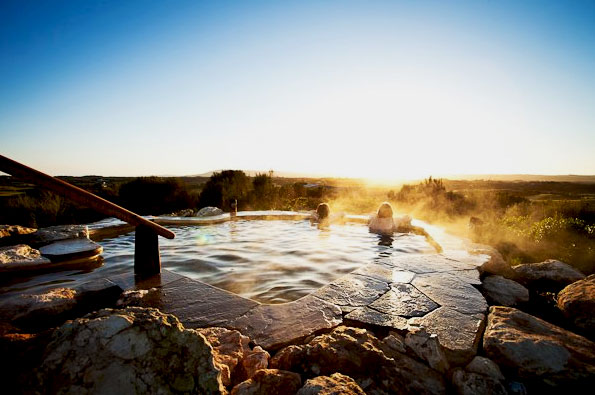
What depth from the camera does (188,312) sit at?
271 cm

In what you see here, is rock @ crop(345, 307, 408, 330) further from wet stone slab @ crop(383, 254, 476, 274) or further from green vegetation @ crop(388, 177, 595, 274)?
green vegetation @ crop(388, 177, 595, 274)

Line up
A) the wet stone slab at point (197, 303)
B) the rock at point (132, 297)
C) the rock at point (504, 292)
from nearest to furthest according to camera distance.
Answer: the wet stone slab at point (197, 303)
the rock at point (132, 297)
the rock at point (504, 292)

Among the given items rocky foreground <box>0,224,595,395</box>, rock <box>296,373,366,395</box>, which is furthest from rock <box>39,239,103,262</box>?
rock <box>296,373,366,395</box>

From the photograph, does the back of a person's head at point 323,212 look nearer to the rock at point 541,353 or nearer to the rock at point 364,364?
the rock at point 541,353

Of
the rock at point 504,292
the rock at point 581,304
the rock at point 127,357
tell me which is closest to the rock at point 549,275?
the rock at point 504,292

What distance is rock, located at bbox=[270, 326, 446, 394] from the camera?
1.71 metres

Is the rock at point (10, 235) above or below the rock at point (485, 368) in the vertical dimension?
above

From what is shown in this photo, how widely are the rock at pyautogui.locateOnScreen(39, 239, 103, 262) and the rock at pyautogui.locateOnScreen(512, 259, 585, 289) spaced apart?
7.03 m

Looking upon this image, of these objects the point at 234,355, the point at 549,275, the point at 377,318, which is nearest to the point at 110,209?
the point at 234,355

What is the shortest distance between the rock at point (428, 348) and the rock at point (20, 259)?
518cm

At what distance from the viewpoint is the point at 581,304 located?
2.63m

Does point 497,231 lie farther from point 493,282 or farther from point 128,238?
point 128,238

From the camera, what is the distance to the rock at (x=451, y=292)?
2.77m

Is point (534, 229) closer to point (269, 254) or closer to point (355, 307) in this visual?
point (355, 307)
